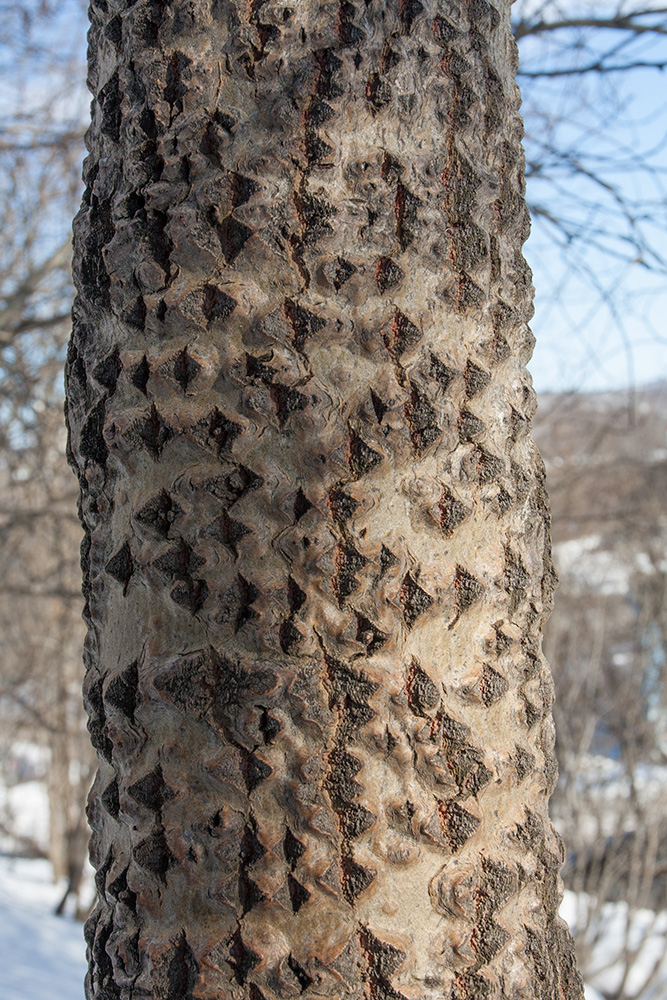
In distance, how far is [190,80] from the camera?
0.91 meters

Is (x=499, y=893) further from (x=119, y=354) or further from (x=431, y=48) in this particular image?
(x=431, y=48)

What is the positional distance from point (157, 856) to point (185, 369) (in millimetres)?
488

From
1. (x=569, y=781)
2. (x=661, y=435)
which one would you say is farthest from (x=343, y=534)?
(x=661, y=435)

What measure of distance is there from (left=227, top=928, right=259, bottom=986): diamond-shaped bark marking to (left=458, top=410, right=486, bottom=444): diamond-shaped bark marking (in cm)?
54

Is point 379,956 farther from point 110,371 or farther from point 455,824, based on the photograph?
point 110,371

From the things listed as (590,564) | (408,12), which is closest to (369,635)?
(408,12)

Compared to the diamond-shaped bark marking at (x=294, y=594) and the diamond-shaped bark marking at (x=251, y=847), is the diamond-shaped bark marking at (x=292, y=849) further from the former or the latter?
the diamond-shaped bark marking at (x=294, y=594)

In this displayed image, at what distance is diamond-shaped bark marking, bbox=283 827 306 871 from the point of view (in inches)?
31.7

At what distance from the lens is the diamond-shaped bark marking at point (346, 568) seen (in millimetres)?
842

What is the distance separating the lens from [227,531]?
853 millimetres

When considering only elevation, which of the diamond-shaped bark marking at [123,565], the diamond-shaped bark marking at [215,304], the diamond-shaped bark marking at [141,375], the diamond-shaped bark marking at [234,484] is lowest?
the diamond-shaped bark marking at [123,565]

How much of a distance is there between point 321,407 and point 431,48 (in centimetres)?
43

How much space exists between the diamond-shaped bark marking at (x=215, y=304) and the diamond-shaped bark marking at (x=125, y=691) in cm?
37

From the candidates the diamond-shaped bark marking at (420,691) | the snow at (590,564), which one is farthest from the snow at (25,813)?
the diamond-shaped bark marking at (420,691)
